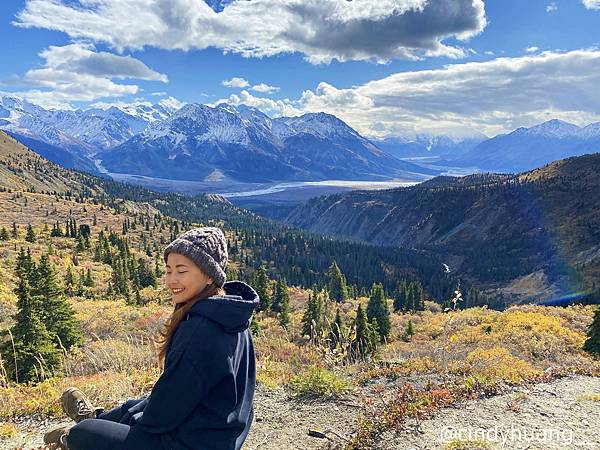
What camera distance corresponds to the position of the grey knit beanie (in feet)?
13.7

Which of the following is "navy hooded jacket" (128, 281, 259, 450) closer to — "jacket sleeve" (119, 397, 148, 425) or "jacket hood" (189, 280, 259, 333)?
"jacket hood" (189, 280, 259, 333)

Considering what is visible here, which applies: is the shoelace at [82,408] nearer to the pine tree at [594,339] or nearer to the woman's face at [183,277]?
the woman's face at [183,277]

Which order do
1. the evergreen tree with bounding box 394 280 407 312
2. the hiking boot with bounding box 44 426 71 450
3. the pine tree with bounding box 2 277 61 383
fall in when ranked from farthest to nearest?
the evergreen tree with bounding box 394 280 407 312, the pine tree with bounding box 2 277 61 383, the hiking boot with bounding box 44 426 71 450

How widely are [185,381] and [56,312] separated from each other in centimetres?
1711

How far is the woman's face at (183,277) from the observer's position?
13.9 feet

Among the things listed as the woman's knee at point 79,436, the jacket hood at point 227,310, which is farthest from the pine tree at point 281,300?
the jacket hood at point 227,310

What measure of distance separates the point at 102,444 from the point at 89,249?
8644 cm

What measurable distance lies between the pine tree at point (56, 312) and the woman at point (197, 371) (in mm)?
15107

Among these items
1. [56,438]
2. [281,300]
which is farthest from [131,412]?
[281,300]

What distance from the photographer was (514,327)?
20.7m

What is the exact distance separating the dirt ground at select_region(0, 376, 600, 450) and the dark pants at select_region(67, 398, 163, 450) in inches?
118

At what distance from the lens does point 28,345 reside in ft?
45.3

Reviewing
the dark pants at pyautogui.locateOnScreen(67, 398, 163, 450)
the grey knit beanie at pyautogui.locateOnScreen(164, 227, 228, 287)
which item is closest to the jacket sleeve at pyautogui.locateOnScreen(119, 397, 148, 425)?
the dark pants at pyautogui.locateOnScreen(67, 398, 163, 450)

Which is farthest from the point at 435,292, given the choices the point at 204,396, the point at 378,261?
the point at 204,396
